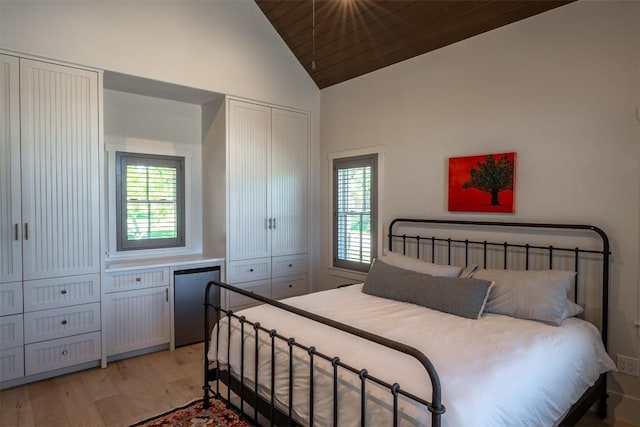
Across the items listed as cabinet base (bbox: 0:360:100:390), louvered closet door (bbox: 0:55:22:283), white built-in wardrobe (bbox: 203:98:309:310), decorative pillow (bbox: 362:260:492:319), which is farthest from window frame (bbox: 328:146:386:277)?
louvered closet door (bbox: 0:55:22:283)

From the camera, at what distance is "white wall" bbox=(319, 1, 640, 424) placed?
2.46 meters

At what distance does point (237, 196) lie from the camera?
3988mm

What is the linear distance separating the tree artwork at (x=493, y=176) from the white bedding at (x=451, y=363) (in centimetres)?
107

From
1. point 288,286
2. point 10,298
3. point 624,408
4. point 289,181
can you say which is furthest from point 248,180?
point 624,408

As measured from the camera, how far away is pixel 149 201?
399 cm

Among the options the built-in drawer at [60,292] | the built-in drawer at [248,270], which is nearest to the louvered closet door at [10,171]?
the built-in drawer at [60,292]

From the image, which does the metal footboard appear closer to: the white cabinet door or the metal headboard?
the white cabinet door

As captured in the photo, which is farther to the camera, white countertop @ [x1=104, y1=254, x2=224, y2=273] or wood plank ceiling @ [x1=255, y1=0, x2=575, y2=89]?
white countertop @ [x1=104, y1=254, x2=224, y2=273]

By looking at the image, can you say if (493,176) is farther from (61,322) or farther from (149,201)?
(61,322)

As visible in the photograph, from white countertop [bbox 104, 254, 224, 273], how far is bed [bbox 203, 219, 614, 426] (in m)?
1.34

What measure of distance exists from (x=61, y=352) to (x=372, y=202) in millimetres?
3062

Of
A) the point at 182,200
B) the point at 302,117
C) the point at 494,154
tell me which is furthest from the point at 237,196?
the point at 494,154

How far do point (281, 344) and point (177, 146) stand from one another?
9.43ft

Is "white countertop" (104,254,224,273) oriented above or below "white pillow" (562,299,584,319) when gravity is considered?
above
